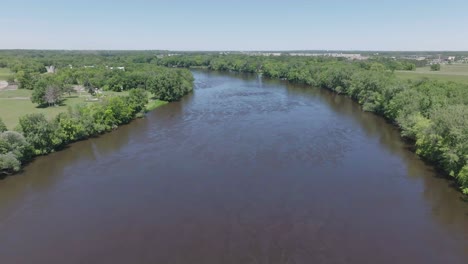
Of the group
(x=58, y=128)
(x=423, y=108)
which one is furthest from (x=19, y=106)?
(x=423, y=108)

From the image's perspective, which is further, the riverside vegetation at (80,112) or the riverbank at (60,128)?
the riverside vegetation at (80,112)

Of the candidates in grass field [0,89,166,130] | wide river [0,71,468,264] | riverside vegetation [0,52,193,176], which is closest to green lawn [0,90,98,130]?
grass field [0,89,166,130]

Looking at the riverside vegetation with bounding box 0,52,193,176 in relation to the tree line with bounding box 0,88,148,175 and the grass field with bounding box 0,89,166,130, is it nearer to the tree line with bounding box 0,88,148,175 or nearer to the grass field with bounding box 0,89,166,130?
the tree line with bounding box 0,88,148,175

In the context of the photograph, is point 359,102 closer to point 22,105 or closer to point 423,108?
point 423,108

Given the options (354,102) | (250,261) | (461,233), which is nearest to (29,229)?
(250,261)

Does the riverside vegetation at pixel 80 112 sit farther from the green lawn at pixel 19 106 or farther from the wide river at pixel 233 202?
the green lawn at pixel 19 106

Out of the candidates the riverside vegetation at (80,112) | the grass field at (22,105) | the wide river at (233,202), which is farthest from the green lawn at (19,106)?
the wide river at (233,202)
